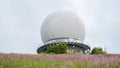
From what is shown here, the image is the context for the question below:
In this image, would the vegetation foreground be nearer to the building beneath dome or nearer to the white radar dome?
the building beneath dome

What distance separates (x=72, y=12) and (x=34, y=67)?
58824mm

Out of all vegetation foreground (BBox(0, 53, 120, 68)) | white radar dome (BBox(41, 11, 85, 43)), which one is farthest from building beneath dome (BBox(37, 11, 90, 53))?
vegetation foreground (BBox(0, 53, 120, 68))

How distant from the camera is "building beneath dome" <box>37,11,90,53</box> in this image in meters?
59.2

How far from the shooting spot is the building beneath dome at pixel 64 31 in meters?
59.2

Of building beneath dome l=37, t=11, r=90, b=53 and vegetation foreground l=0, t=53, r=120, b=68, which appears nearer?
vegetation foreground l=0, t=53, r=120, b=68

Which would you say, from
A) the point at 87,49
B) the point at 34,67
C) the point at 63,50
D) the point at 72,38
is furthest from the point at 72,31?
the point at 34,67

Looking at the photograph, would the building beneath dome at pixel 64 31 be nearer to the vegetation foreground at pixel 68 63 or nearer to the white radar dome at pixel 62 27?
the white radar dome at pixel 62 27

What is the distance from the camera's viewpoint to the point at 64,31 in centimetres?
5925

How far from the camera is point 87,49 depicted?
6328cm

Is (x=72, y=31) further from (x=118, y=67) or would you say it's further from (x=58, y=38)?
(x=118, y=67)

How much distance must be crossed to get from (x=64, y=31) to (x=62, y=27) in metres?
0.88

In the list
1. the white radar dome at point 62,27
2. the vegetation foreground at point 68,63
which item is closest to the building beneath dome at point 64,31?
the white radar dome at point 62,27

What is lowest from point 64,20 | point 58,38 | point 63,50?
point 63,50

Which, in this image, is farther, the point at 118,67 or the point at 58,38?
the point at 58,38
